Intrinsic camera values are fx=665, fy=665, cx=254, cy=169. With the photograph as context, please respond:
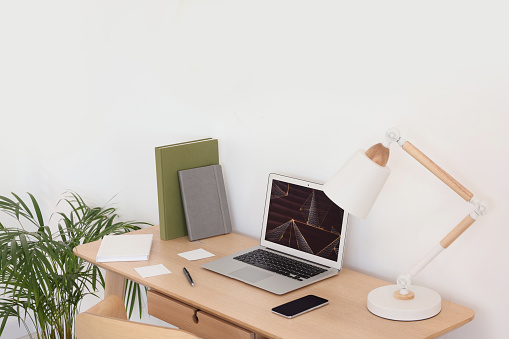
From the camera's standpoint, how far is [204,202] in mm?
2428

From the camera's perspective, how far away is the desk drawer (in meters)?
1.81

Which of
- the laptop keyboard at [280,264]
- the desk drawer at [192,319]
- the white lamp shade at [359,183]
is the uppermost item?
the white lamp shade at [359,183]

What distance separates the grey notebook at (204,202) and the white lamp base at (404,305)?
0.77 meters

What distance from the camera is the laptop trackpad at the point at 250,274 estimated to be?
2000mm

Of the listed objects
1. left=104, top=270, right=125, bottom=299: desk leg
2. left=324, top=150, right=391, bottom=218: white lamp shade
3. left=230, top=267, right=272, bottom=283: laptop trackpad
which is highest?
left=324, top=150, right=391, bottom=218: white lamp shade

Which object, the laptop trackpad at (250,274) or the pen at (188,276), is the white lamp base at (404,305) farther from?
the pen at (188,276)

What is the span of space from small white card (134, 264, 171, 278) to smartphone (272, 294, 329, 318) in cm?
45

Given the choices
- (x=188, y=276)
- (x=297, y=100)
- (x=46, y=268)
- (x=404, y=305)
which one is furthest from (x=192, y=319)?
(x=46, y=268)

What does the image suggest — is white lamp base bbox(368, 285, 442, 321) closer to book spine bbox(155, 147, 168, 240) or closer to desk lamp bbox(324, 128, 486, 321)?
desk lamp bbox(324, 128, 486, 321)

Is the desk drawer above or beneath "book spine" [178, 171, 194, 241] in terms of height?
beneath

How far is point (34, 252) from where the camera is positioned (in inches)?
96.0

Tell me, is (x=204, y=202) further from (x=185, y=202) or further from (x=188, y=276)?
(x=188, y=276)

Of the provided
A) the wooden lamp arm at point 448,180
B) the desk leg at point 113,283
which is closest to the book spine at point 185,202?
the desk leg at point 113,283

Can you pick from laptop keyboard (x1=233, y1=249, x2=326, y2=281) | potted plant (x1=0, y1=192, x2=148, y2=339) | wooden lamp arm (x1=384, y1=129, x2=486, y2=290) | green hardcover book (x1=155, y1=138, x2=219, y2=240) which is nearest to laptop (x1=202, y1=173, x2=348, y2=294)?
laptop keyboard (x1=233, y1=249, x2=326, y2=281)
